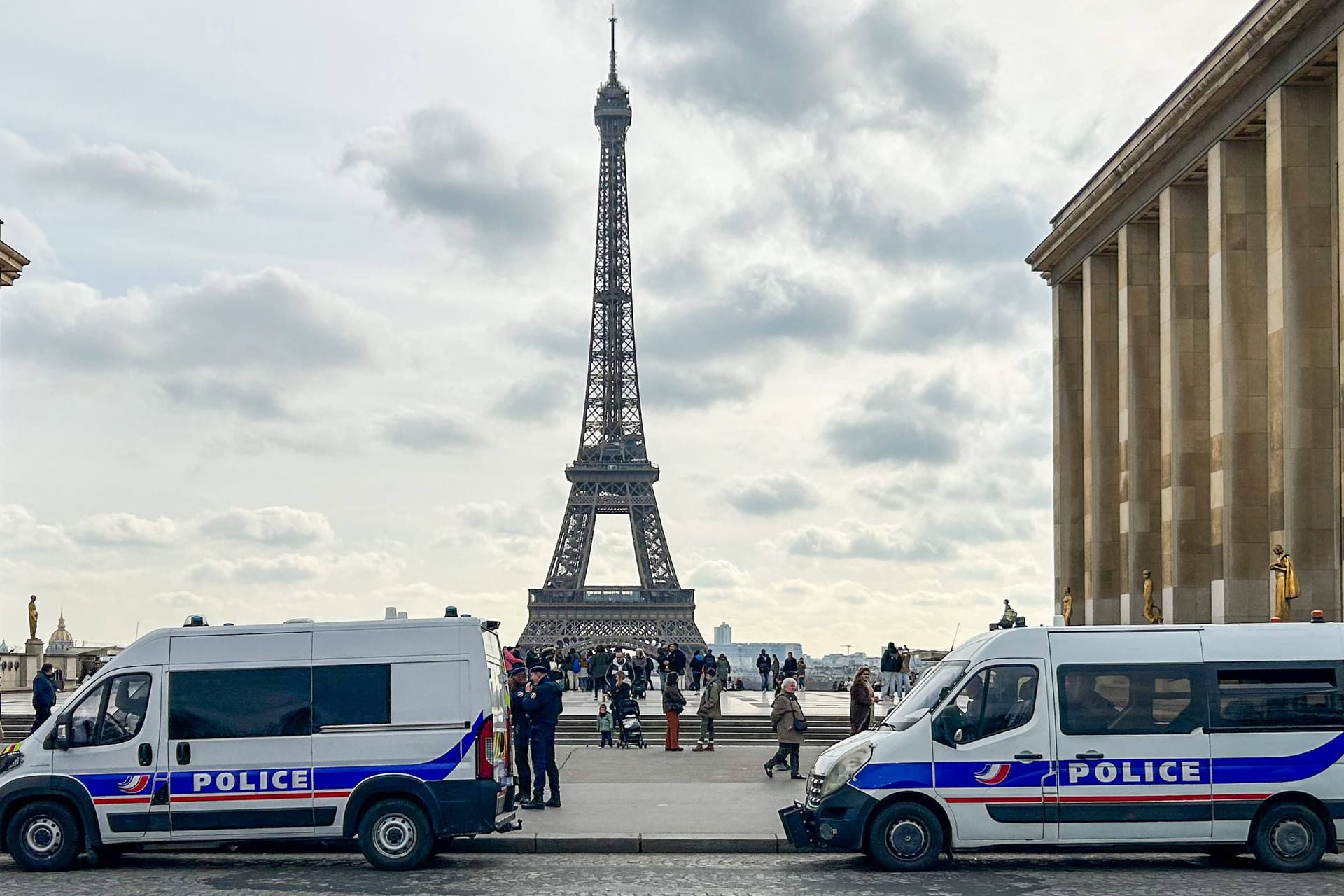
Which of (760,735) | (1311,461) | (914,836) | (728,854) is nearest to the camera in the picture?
(914,836)

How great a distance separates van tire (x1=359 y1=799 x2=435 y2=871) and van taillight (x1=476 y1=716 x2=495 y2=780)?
72cm

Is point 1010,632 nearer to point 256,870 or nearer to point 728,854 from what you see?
point 728,854

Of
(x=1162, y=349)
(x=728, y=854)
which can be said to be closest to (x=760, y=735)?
(x=1162, y=349)

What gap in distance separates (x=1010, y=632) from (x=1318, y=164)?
21108mm

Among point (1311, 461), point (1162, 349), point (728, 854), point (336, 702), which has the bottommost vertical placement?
point (728, 854)

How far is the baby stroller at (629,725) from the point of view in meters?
34.6

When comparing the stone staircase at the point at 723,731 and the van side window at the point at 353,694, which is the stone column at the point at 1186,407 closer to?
the stone staircase at the point at 723,731

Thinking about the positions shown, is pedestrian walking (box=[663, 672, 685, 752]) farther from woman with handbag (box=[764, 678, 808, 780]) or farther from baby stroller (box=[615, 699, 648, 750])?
woman with handbag (box=[764, 678, 808, 780])

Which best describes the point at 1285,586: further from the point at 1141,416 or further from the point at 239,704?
the point at 239,704

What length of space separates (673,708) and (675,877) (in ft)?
52.7

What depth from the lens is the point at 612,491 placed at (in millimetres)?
106500

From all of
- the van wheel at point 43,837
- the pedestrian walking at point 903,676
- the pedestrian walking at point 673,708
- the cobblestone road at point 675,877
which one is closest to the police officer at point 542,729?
the cobblestone road at point 675,877

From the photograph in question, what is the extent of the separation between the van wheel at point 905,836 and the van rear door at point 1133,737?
120 centimetres

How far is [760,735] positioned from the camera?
121ft
